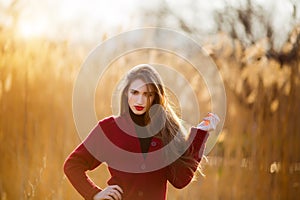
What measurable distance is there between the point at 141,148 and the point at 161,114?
128 millimetres

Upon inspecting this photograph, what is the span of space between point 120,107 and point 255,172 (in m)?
1.53

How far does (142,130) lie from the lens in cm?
240

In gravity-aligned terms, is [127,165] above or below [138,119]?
below

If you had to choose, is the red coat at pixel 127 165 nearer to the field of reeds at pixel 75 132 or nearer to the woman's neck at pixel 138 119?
the woman's neck at pixel 138 119

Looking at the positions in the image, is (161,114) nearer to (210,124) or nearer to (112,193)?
(210,124)

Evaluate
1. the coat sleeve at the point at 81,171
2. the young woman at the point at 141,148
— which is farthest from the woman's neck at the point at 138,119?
the coat sleeve at the point at 81,171

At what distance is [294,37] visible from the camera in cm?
354

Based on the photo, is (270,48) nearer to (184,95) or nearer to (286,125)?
(184,95)

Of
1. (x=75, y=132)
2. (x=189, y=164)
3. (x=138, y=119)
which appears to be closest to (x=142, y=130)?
(x=138, y=119)

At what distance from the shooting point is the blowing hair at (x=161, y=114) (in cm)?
237

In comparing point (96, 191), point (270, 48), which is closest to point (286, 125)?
point (96, 191)

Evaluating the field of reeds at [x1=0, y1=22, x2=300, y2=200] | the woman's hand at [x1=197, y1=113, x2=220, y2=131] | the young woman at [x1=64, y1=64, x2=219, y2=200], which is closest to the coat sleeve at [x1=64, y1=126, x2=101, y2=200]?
the young woman at [x1=64, y1=64, x2=219, y2=200]

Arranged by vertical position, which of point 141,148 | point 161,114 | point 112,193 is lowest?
point 112,193

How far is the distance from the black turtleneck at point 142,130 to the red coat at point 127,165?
17 mm
